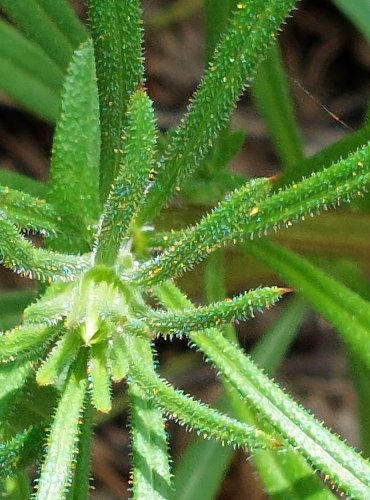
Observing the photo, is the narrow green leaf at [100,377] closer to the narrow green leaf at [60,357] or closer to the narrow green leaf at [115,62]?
the narrow green leaf at [60,357]

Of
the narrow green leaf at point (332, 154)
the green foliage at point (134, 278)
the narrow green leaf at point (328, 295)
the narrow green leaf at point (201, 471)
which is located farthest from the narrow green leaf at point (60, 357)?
the narrow green leaf at point (201, 471)

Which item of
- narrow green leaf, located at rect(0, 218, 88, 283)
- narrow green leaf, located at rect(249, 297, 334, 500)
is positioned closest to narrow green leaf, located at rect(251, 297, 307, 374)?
narrow green leaf, located at rect(249, 297, 334, 500)

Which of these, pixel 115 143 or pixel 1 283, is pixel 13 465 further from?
pixel 1 283

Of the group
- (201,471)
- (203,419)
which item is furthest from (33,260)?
(201,471)

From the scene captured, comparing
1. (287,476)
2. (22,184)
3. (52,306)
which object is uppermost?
(22,184)

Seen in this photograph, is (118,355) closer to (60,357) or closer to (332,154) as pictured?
(60,357)

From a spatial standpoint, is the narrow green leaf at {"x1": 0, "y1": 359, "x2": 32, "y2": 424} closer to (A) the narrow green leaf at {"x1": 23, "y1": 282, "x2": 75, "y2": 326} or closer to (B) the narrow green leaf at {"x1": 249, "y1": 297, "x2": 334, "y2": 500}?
(A) the narrow green leaf at {"x1": 23, "y1": 282, "x2": 75, "y2": 326}
